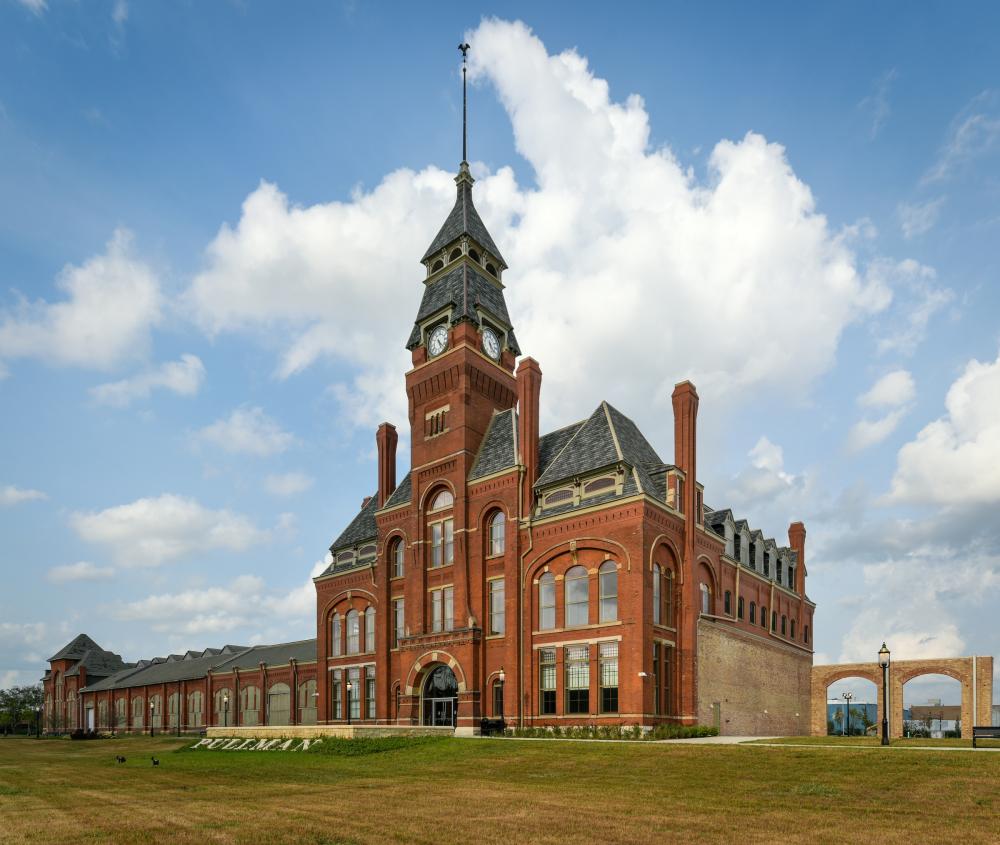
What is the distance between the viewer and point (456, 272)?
51.8 m

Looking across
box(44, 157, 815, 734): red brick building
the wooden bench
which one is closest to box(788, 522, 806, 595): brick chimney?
box(44, 157, 815, 734): red brick building

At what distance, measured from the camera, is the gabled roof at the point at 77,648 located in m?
105

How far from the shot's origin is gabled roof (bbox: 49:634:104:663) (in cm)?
10481

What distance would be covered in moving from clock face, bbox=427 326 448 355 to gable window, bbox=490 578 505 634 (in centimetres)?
1498

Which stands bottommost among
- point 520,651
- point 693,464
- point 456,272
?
point 520,651

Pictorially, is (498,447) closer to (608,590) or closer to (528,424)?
(528,424)

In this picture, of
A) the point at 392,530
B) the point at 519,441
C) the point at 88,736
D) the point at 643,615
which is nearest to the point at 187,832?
the point at 643,615

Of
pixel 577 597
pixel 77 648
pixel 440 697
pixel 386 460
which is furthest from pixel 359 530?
pixel 77 648

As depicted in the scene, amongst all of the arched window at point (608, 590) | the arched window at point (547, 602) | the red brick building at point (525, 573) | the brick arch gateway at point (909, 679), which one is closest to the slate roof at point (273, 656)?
the red brick building at point (525, 573)

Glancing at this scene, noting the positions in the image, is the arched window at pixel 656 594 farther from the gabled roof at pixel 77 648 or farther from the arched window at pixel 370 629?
the gabled roof at pixel 77 648

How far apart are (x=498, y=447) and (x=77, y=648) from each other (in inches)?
3467

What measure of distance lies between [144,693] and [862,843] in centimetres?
8832

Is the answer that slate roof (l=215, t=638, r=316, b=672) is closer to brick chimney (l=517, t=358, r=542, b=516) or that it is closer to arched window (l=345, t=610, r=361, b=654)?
arched window (l=345, t=610, r=361, b=654)

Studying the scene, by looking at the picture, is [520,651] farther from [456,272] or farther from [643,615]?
[456,272]
